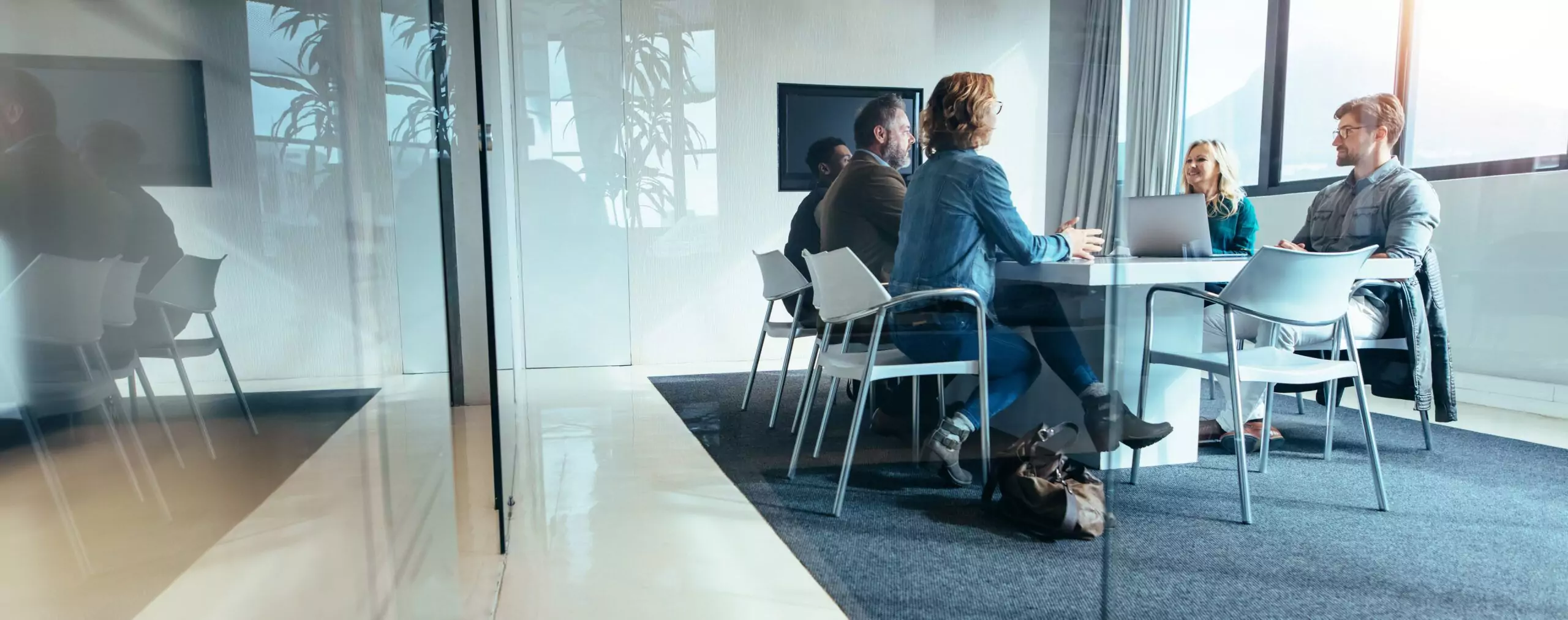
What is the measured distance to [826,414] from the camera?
239 cm

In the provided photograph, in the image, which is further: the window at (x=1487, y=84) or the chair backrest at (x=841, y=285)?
the chair backrest at (x=841, y=285)

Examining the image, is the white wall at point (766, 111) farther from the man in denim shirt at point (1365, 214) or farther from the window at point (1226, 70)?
the man in denim shirt at point (1365, 214)

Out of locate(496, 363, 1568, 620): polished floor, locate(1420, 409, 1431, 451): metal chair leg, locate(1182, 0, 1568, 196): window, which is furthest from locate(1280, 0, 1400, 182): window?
locate(1420, 409, 1431, 451): metal chair leg

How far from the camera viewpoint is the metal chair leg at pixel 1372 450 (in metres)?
2.27

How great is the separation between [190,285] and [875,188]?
193 cm

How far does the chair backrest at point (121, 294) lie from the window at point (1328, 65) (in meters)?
2.84

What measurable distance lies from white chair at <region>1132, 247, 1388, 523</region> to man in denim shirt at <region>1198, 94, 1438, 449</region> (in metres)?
0.11

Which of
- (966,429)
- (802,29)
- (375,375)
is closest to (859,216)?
(802,29)

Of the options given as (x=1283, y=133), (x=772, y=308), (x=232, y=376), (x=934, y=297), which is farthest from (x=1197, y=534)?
(x=232, y=376)

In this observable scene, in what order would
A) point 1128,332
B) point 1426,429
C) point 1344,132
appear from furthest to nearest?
point 1426,429
point 1128,332
point 1344,132

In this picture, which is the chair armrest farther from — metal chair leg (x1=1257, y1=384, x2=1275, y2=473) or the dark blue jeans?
metal chair leg (x1=1257, y1=384, x2=1275, y2=473)

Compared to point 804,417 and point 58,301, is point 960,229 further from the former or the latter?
point 58,301

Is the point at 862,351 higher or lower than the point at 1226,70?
lower

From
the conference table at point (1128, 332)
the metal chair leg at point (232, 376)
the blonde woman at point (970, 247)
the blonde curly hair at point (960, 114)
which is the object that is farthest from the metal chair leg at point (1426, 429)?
the metal chair leg at point (232, 376)
